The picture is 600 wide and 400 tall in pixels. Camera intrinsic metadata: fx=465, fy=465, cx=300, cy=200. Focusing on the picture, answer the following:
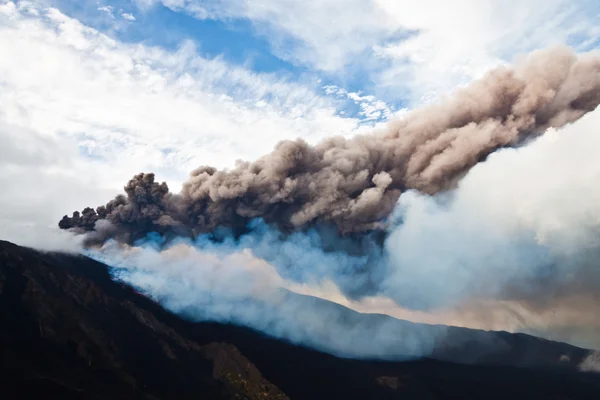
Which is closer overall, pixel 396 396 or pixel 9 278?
pixel 9 278

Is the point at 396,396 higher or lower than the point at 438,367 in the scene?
lower

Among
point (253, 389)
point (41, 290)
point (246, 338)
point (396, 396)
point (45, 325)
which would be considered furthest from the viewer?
point (246, 338)

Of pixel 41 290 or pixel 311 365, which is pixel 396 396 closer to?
pixel 311 365

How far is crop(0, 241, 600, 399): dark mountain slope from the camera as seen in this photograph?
151 ft

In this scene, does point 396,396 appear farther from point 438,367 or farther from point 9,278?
point 9,278

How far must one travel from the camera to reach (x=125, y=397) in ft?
150

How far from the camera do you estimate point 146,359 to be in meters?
56.2

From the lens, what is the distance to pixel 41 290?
2160 inches

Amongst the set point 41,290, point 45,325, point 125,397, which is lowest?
point 125,397

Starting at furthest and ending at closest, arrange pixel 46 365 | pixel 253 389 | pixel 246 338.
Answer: pixel 246 338 → pixel 253 389 → pixel 46 365

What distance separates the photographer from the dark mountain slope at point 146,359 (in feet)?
151

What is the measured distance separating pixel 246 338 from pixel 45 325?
30.3m

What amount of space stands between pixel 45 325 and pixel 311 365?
37541 mm

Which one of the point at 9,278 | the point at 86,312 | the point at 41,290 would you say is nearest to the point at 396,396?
the point at 86,312
